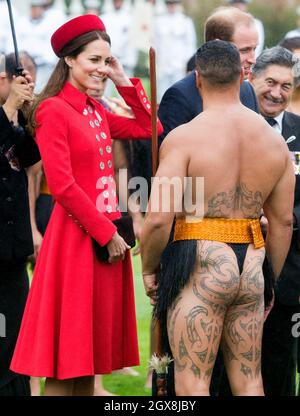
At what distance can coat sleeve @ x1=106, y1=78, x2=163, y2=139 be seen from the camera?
6914 millimetres

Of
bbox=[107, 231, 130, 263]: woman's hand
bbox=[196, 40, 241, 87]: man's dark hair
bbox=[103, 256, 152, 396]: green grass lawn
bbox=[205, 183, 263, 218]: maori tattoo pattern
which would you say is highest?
bbox=[196, 40, 241, 87]: man's dark hair

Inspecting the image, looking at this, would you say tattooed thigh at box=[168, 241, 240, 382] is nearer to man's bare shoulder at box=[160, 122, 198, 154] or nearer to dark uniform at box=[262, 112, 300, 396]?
man's bare shoulder at box=[160, 122, 198, 154]

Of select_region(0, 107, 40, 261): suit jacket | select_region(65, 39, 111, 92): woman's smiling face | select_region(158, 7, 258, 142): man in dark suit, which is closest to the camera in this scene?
select_region(65, 39, 111, 92): woman's smiling face

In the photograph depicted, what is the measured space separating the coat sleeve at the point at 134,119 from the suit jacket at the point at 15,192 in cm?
50

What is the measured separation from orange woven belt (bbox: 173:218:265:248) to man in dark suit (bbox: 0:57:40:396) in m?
1.12

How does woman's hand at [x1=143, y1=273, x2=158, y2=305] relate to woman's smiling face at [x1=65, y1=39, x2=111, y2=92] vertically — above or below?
below

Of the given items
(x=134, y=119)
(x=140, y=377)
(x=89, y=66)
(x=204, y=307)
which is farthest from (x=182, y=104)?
(x=140, y=377)

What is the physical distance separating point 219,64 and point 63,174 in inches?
39.9

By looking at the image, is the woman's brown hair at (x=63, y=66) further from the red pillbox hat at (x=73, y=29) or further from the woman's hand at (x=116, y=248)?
the woman's hand at (x=116, y=248)

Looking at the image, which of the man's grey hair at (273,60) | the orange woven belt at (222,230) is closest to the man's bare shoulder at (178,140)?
the orange woven belt at (222,230)

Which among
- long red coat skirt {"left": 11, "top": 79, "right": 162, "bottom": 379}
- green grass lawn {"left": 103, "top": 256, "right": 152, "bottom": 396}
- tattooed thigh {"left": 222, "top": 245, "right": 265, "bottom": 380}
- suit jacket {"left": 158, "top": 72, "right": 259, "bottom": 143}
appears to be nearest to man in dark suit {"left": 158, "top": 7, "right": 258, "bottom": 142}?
suit jacket {"left": 158, "top": 72, "right": 259, "bottom": 143}

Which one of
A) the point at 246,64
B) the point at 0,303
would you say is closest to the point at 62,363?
the point at 0,303

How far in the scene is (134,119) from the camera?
6.96m

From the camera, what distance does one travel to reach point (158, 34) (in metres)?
21.3
